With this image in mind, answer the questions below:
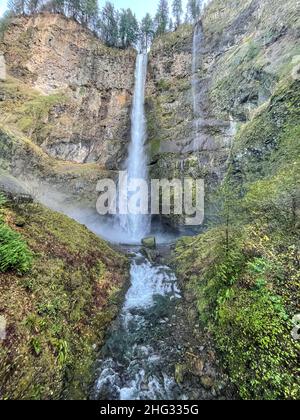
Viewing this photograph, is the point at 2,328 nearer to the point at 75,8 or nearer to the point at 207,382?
the point at 207,382

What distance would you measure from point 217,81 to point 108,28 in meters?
24.1

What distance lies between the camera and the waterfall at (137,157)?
2000 centimetres

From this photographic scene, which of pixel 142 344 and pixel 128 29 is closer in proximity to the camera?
pixel 142 344

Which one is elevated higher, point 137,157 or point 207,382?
point 137,157

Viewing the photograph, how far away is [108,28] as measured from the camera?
112ft

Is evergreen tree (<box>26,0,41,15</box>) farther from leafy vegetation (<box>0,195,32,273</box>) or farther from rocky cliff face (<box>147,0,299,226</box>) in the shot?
leafy vegetation (<box>0,195,32,273</box>)

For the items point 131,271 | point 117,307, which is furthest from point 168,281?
point 117,307

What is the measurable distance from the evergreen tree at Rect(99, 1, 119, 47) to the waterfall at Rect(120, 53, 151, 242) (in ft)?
31.8

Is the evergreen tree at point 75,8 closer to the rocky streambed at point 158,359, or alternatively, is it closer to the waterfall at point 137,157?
the waterfall at point 137,157

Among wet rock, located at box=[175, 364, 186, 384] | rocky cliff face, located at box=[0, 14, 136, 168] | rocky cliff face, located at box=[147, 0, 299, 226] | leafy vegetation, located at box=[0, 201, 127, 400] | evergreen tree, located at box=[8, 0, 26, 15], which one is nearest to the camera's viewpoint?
leafy vegetation, located at box=[0, 201, 127, 400]

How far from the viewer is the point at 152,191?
20156mm

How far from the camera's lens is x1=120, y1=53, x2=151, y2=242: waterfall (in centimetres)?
2000

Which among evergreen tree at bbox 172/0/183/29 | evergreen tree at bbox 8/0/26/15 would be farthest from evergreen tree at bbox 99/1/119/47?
evergreen tree at bbox 172/0/183/29

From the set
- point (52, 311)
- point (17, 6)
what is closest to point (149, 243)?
point (52, 311)
